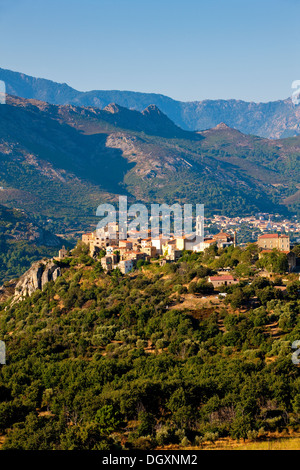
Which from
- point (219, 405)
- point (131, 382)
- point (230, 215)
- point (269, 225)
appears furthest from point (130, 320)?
point (230, 215)

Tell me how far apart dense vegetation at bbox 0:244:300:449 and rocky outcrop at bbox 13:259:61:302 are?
2.50m

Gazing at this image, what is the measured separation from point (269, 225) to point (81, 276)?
121135mm

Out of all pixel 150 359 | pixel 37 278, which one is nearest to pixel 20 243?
pixel 37 278

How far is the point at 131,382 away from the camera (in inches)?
1292

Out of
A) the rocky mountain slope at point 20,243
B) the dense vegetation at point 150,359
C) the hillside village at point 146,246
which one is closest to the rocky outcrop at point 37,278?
the dense vegetation at point 150,359

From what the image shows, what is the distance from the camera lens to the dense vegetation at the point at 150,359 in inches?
1133

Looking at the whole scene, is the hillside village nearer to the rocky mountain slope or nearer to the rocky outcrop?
the rocky outcrop

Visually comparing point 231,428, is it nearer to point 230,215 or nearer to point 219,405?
point 219,405

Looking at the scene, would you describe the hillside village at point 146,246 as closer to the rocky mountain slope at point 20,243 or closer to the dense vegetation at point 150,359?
the dense vegetation at point 150,359

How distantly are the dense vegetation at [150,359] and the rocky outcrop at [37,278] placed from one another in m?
2.50

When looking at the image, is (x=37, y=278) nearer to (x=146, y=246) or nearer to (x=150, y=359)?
(x=146, y=246)

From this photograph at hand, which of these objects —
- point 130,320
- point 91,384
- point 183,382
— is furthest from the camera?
point 130,320

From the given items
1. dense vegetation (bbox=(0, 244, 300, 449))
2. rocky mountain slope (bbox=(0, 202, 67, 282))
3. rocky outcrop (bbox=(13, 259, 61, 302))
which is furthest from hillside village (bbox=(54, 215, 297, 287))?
rocky mountain slope (bbox=(0, 202, 67, 282))

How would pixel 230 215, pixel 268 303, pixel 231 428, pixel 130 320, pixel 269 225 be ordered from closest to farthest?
pixel 231 428, pixel 268 303, pixel 130 320, pixel 269 225, pixel 230 215
